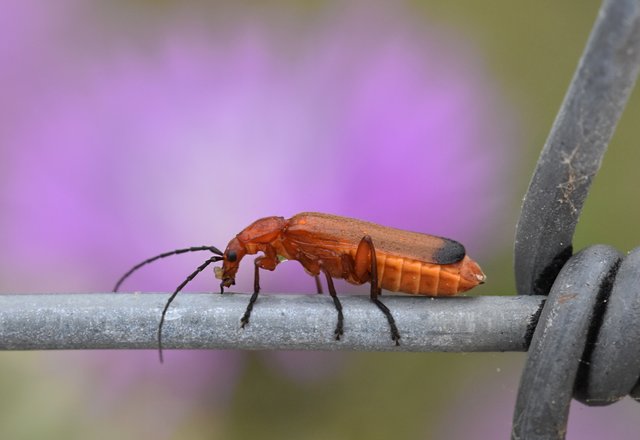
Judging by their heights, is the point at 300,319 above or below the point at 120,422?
above

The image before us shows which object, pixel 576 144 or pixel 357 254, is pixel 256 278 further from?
pixel 576 144

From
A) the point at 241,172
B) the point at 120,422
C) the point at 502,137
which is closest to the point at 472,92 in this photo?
the point at 502,137

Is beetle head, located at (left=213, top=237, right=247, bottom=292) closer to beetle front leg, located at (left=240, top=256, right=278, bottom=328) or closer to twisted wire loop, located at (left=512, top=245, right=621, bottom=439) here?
beetle front leg, located at (left=240, top=256, right=278, bottom=328)

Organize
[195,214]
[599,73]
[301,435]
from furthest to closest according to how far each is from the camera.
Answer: [195,214] → [301,435] → [599,73]

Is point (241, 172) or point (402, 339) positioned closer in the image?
point (402, 339)

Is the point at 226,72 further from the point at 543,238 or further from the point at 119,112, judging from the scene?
the point at 543,238

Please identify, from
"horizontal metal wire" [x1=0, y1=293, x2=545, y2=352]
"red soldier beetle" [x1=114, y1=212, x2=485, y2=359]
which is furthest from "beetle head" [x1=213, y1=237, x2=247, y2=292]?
"horizontal metal wire" [x1=0, y1=293, x2=545, y2=352]

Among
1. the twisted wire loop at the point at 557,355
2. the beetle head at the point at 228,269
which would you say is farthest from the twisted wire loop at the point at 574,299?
the beetle head at the point at 228,269
